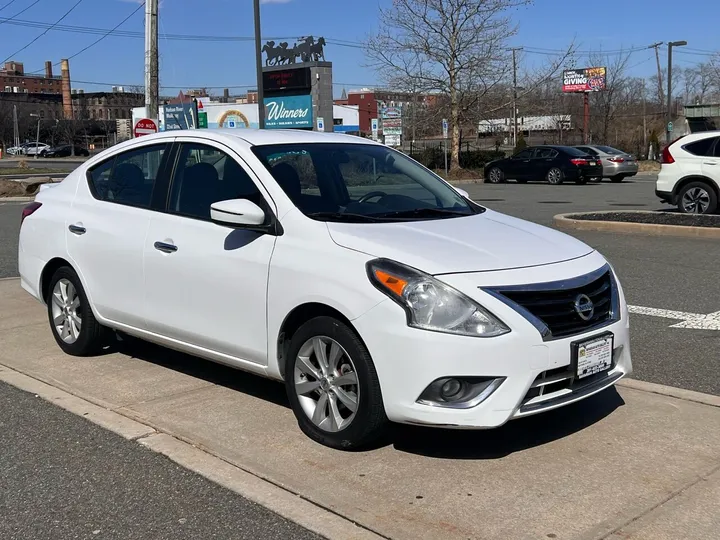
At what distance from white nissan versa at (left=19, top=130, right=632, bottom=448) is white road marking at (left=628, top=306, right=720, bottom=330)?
2772mm

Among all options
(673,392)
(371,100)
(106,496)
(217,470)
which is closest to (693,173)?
(673,392)

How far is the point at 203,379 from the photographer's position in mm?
5668

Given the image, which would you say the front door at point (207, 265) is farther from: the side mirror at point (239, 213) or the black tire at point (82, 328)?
the black tire at point (82, 328)

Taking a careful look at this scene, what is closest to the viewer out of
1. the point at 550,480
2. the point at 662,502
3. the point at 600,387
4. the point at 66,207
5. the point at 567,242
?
the point at 662,502

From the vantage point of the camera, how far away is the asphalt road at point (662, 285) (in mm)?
5770

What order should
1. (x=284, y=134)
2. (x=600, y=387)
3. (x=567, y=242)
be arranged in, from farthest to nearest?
(x=284, y=134), (x=567, y=242), (x=600, y=387)

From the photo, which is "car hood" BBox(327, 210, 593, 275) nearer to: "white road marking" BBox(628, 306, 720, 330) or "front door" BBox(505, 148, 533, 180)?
"white road marking" BBox(628, 306, 720, 330)

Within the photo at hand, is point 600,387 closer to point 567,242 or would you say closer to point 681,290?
point 567,242

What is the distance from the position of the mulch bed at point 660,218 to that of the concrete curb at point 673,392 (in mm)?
8177

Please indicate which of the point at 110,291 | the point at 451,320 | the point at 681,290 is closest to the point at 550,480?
the point at 451,320

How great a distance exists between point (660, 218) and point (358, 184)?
9.87 metres

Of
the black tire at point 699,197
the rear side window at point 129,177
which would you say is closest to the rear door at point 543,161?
the black tire at point 699,197

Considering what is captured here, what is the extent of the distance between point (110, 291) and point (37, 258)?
1.13 m

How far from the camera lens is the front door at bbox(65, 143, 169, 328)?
548 centimetres
